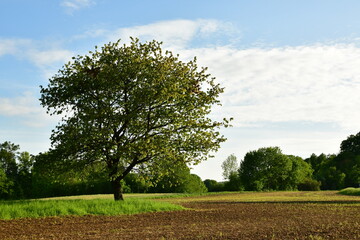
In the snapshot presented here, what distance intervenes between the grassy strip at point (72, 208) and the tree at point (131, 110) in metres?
2.94

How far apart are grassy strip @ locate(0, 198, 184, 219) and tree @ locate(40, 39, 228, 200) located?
2.94 m

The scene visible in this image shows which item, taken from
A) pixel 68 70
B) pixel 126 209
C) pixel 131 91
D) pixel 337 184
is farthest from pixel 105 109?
pixel 337 184

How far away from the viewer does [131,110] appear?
32.3 metres

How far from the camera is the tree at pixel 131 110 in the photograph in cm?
3150

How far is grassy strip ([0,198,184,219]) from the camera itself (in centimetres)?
2603

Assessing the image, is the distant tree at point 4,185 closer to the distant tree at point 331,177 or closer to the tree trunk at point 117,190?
the tree trunk at point 117,190

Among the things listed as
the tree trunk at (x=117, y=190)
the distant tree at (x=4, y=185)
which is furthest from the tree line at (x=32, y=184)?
the tree trunk at (x=117, y=190)

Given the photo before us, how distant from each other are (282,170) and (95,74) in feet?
282

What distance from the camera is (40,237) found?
17953mm

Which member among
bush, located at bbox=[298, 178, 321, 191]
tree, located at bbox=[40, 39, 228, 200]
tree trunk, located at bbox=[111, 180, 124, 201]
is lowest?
bush, located at bbox=[298, 178, 321, 191]

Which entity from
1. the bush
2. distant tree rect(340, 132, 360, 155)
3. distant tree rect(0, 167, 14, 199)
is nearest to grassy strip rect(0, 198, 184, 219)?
distant tree rect(0, 167, 14, 199)

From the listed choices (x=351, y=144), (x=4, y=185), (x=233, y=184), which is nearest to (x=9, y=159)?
(x=4, y=185)

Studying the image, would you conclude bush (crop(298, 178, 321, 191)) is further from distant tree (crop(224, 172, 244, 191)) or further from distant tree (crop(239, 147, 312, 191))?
distant tree (crop(224, 172, 244, 191))

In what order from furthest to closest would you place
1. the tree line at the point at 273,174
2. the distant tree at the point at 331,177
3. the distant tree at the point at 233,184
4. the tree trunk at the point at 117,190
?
the distant tree at the point at 331,177 < the distant tree at the point at 233,184 < the tree line at the point at 273,174 < the tree trunk at the point at 117,190
